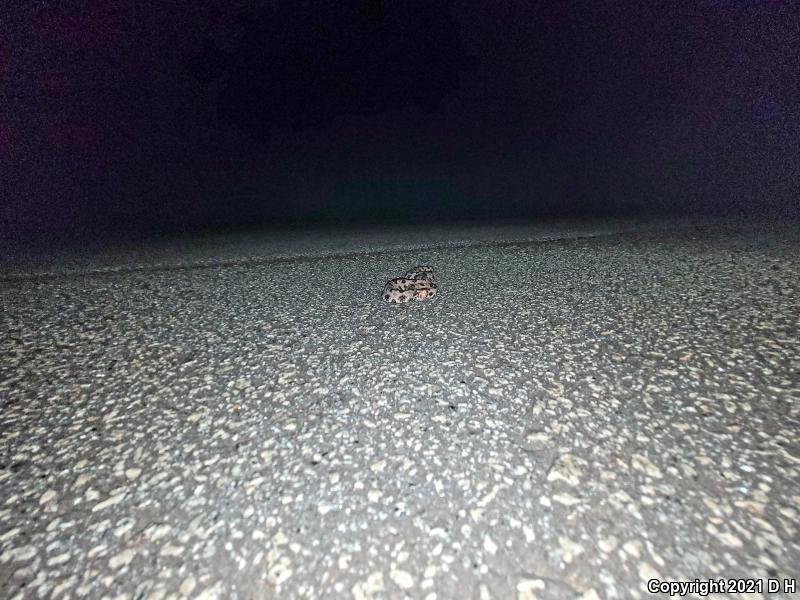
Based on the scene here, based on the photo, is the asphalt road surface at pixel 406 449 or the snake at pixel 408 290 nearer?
the asphalt road surface at pixel 406 449

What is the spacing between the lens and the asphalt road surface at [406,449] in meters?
0.82

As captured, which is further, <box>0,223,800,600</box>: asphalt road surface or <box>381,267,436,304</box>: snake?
<box>381,267,436,304</box>: snake

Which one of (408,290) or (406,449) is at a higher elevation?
(408,290)

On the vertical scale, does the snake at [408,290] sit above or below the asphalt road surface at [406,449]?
above

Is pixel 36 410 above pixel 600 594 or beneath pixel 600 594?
above

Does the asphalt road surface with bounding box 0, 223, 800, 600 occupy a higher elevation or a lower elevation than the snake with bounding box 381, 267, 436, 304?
lower

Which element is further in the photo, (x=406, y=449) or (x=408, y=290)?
(x=408, y=290)

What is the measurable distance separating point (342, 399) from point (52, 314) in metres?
2.41

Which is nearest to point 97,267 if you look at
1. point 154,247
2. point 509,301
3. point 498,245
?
point 154,247

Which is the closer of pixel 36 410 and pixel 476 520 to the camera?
pixel 476 520

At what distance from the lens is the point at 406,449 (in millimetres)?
1181

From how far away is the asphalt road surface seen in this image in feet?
2.69

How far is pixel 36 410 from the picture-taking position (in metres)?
1.45

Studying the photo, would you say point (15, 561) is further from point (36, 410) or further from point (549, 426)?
point (549, 426)
